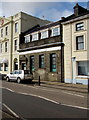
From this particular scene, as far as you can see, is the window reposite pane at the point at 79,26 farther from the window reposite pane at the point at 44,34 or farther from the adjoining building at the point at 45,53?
the window reposite pane at the point at 44,34

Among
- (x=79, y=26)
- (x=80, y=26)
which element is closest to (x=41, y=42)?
(x=79, y=26)

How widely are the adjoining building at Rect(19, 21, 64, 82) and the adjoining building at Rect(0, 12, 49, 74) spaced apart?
242 centimetres

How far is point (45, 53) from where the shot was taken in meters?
23.7

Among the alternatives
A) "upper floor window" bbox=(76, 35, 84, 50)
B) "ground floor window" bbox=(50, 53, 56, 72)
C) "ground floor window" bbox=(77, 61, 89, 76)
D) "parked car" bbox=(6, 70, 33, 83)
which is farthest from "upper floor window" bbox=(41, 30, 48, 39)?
"ground floor window" bbox=(77, 61, 89, 76)

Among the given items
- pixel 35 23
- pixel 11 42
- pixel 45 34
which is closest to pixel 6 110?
pixel 45 34

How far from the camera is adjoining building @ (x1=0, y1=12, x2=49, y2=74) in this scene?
30812mm

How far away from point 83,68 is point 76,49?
2.49m

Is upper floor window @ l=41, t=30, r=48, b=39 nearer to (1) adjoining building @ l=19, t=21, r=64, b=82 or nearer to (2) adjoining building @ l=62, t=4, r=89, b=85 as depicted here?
(1) adjoining building @ l=19, t=21, r=64, b=82

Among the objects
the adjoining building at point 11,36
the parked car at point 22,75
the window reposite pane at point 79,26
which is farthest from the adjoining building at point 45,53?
the parked car at point 22,75

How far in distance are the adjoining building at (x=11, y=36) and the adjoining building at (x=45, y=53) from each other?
242 cm

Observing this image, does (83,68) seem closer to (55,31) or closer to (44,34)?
(55,31)

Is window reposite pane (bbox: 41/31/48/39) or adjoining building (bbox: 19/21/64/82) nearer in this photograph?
adjoining building (bbox: 19/21/64/82)

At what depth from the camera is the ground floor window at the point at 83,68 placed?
1875 cm

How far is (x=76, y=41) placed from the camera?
65.5 ft
